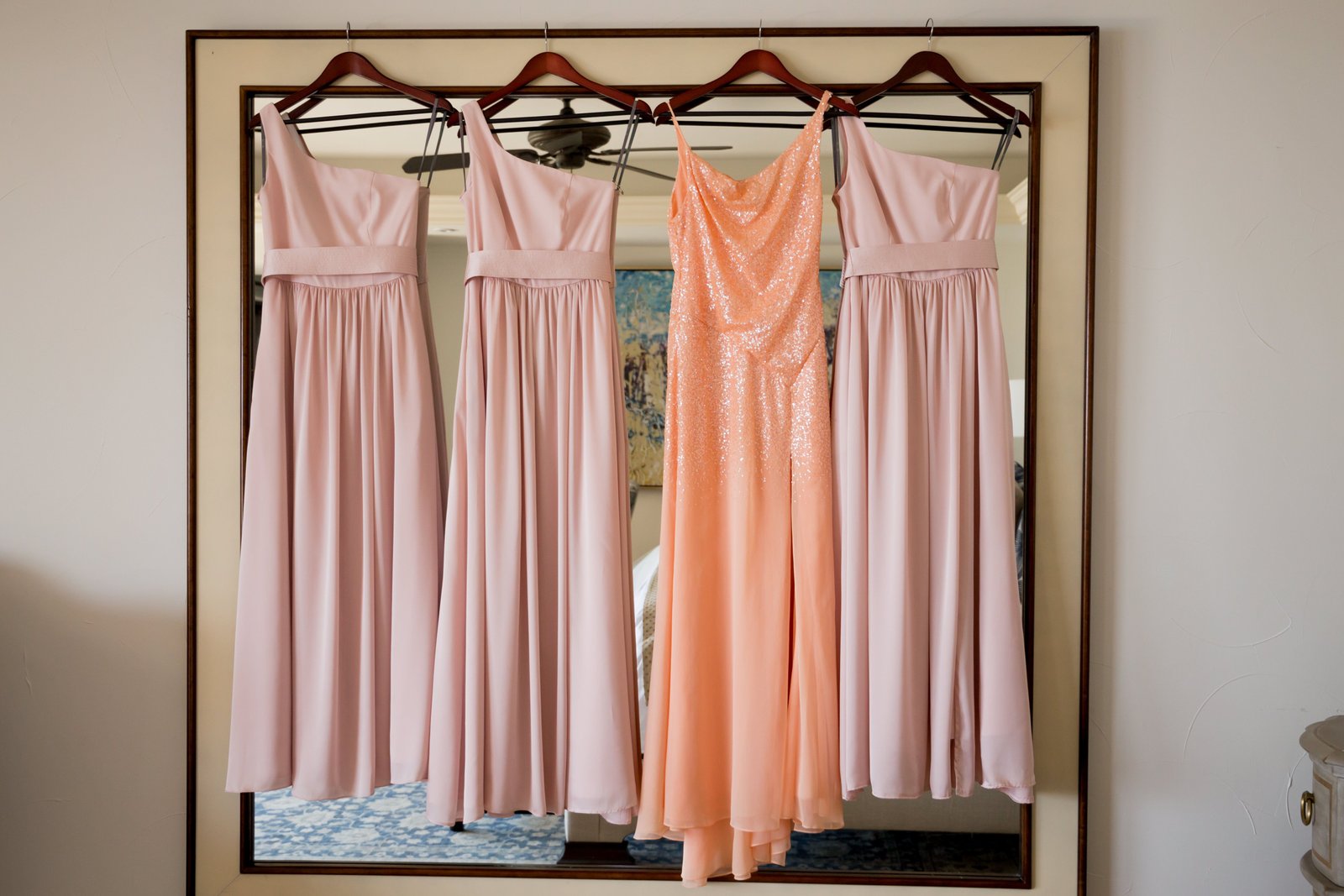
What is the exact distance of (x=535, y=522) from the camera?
1.41 meters

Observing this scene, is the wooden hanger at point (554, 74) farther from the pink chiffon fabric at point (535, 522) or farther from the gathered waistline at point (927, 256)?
the gathered waistline at point (927, 256)

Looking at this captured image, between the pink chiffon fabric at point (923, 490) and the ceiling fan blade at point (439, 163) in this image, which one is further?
the ceiling fan blade at point (439, 163)

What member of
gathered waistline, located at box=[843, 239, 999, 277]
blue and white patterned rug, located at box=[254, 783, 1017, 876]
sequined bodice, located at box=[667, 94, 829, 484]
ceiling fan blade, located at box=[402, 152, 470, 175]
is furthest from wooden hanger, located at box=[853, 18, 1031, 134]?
blue and white patterned rug, located at box=[254, 783, 1017, 876]

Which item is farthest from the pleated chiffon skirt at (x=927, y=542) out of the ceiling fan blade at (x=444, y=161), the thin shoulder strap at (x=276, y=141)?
the thin shoulder strap at (x=276, y=141)

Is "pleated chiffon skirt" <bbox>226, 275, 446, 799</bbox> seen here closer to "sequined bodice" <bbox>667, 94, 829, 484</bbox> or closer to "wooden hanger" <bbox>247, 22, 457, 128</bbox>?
"wooden hanger" <bbox>247, 22, 457, 128</bbox>

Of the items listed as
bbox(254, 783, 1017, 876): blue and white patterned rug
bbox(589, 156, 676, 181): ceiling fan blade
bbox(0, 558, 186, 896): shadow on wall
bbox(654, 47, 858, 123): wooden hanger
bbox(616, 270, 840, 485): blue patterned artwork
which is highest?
bbox(654, 47, 858, 123): wooden hanger

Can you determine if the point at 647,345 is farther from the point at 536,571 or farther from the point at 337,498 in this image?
the point at 337,498

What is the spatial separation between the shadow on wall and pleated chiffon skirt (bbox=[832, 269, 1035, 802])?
3.92ft

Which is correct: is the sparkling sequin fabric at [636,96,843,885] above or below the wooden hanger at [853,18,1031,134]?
below

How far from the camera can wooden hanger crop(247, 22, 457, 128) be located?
4.82 feet

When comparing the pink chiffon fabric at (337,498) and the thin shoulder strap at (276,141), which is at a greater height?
the thin shoulder strap at (276,141)

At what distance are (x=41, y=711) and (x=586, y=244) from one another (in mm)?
1278

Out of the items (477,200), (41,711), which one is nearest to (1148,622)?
(477,200)

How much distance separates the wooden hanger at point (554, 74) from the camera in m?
1.46
